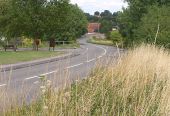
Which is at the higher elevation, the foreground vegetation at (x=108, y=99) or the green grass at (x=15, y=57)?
the foreground vegetation at (x=108, y=99)

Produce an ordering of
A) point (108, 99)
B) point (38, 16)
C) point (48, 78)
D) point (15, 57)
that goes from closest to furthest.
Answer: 1. point (108, 99)
2. point (48, 78)
3. point (15, 57)
4. point (38, 16)

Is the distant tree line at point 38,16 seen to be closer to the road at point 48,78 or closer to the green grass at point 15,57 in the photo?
the green grass at point 15,57

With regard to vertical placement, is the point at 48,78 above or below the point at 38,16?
below

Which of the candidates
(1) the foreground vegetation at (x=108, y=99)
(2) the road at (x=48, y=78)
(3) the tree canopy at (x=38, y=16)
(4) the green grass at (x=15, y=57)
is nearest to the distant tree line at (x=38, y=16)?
(3) the tree canopy at (x=38, y=16)

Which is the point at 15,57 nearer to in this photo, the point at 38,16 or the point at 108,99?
the point at 38,16

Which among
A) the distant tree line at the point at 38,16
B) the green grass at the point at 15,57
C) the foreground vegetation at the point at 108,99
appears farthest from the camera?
the distant tree line at the point at 38,16

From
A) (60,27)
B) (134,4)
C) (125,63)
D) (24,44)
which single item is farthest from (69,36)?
(125,63)

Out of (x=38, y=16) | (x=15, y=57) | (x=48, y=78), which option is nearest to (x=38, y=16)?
(x=38, y=16)

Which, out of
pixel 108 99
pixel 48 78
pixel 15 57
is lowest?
pixel 15 57

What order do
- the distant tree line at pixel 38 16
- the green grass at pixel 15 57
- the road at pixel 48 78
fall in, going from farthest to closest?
1. the distant tree line at pixel 38 16
2. the green grass at pixel 15 57
3. the road at pixel 48 78

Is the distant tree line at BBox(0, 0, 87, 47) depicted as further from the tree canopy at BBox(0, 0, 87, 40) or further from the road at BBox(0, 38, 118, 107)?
the road at BBox(0, 38, 118, 107)

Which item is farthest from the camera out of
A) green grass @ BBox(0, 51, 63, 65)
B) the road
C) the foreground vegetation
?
green grass @ BBox(0, 51, 63, 65)

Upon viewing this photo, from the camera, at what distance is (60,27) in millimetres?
48938

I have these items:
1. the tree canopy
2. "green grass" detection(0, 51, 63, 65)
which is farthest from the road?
the tree canopy
